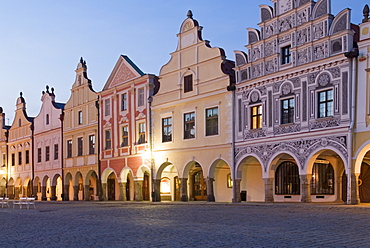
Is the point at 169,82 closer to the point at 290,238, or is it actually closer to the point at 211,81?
the point at 211,81

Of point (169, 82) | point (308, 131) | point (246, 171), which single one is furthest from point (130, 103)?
point (308, 131)

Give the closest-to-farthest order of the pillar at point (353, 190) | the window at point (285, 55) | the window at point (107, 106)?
the pillar at point (353, 190) < the window at point (285, 55) < the window at point (107, 106)

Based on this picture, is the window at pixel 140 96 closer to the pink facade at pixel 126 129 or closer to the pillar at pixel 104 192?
the pink facade at pixel 126 129

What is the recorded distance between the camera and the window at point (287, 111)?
24.6 m

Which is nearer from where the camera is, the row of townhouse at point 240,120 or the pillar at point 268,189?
the row of townhouse at point 240,120

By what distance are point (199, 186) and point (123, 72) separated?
1054cm

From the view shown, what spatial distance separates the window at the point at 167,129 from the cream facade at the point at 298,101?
19.1ft

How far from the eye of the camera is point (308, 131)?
23.4 m

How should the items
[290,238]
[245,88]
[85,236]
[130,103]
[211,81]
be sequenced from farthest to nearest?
[130,103] → [211,81] → [245,88] → [85,236] → [290,238]

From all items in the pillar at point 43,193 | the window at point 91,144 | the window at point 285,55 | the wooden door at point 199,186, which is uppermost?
the window at point 285,55

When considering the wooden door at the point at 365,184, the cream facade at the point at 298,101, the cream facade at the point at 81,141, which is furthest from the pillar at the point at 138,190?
the wooden door at the point at 365,184

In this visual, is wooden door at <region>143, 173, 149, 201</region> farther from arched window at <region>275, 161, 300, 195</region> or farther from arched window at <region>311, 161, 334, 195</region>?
arched window at <region>311, 161, 334, 195</region>

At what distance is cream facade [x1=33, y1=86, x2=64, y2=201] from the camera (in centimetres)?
4453

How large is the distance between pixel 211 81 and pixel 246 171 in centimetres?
600
